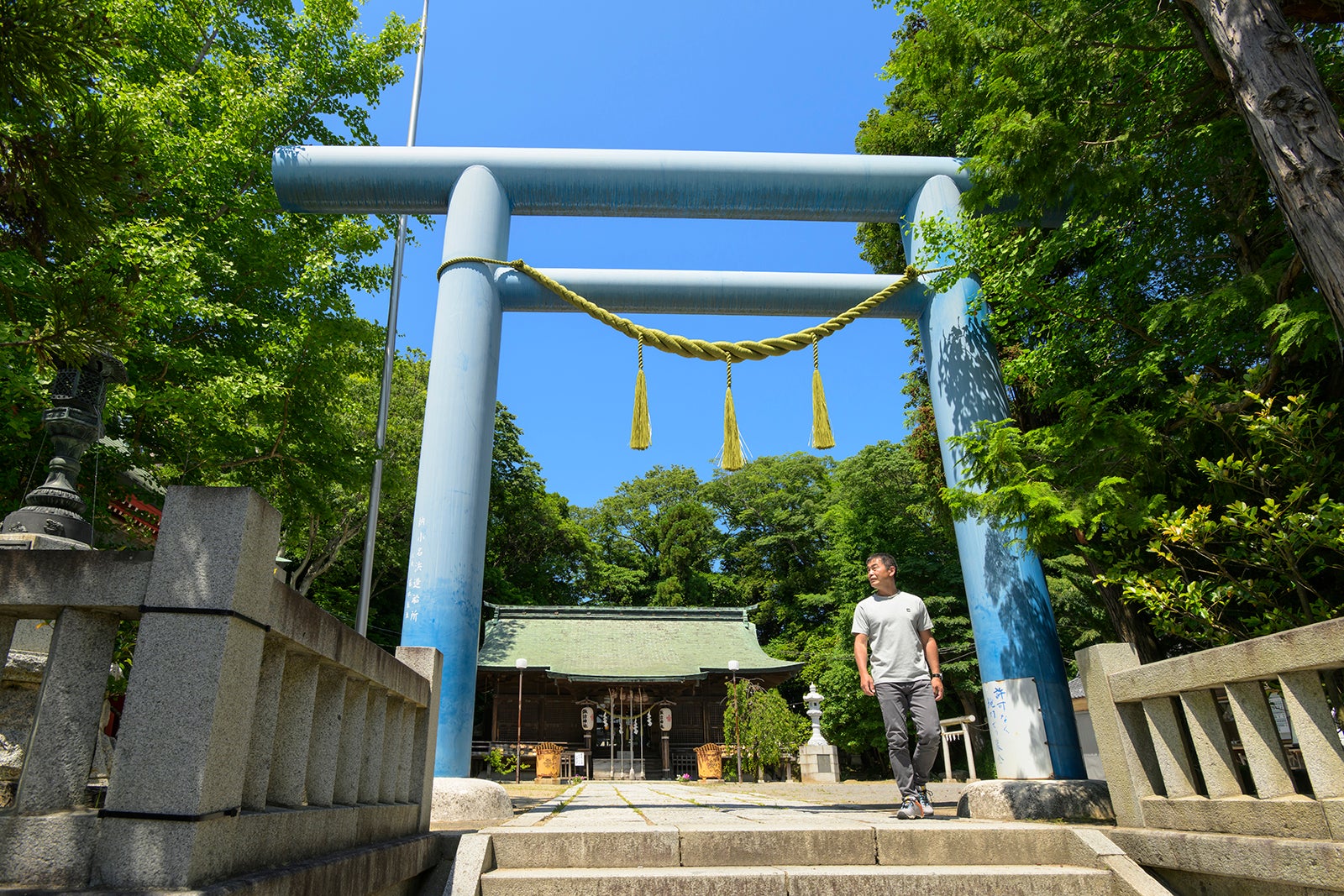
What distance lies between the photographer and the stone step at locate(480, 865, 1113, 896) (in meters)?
2.86

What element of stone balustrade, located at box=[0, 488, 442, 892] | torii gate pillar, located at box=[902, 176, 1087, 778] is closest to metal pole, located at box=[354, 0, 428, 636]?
torii gate pillar, located at box=[902, 176, 1087, 778]

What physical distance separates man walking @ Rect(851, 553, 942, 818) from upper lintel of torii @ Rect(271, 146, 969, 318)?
336cm

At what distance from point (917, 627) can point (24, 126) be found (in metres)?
4.64

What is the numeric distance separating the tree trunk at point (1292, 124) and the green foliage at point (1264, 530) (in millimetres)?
836

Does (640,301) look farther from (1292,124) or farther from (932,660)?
(1292,124)

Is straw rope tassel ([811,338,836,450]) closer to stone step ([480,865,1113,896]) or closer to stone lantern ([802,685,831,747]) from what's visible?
stone step ([480,865,1113,896])

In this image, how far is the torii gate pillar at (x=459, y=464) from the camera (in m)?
5.61

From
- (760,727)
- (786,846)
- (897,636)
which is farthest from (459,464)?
(760,727)

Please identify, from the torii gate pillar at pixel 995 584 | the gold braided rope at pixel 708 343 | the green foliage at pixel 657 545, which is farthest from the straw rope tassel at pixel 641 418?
the green foliage at pixel 657 545

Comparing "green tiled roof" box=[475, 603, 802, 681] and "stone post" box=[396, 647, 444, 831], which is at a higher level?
"green tiled roof" box=[475, 603, 802, 681]

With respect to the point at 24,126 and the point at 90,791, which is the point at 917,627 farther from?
the point at 24,126

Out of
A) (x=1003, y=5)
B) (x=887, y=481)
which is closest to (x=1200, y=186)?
(x=1003, y=5)

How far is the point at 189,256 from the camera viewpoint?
6770 mm

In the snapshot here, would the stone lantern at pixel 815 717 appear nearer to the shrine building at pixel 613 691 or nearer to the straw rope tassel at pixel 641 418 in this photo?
the shrine building at pixel 613 691
